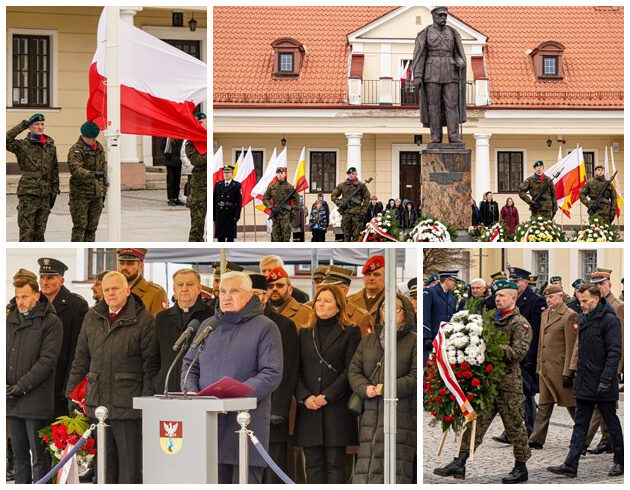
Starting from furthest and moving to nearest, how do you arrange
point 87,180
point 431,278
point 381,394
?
point 87,180 < point 431,278 < point 381,394

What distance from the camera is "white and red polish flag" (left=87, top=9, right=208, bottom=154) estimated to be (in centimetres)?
1376

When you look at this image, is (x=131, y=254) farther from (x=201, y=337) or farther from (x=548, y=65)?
(x=548, y=65)

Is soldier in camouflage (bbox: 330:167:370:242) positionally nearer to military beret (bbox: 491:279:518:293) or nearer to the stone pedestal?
the stone pedestal

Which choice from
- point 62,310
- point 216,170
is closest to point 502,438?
point 62,310

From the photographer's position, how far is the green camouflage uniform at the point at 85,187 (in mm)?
13500

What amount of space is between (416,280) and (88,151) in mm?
3172

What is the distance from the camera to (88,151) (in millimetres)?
13516

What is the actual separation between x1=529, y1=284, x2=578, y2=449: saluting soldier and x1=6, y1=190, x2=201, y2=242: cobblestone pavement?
13.3 ft

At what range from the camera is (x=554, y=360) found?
12.8m

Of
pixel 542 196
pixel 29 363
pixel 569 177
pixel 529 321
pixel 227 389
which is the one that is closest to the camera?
pixel 227 389

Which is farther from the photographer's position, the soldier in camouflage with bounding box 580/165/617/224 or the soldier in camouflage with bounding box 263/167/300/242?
the soldier in camouflage with bounding box 580/165/617/224

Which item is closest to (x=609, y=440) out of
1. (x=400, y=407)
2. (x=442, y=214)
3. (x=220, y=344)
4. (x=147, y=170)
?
(x=400, y=407)

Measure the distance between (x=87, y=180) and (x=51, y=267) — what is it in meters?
1.80

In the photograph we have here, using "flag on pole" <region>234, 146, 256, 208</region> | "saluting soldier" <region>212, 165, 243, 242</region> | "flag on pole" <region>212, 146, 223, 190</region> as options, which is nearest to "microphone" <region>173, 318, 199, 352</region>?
"saluting soldier" <region>212, 165, 243, 242</region>
